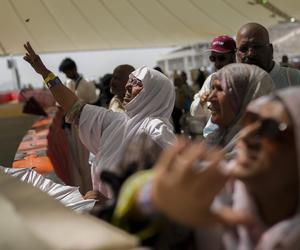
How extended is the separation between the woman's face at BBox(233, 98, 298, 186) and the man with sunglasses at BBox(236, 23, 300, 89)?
1888 mm

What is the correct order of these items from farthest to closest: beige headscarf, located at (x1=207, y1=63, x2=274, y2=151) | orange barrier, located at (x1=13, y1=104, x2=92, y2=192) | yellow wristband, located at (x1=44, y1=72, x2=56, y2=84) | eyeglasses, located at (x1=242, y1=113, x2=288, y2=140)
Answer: orange barrier, located at (x1=13, y1=104, x2=92, y2=192), yellow wristband, located at (x1=44, y1=72, x2=56, y2=84), beige headscarf, located at (x1=207, y1=63, x2=274, y2=151), eyeglasses, located at (x1=242, y1=113, x2=288, y2=140)

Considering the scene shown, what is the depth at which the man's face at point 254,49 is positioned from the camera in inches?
114

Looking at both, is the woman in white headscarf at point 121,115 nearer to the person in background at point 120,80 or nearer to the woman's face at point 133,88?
the woman's face at point 133,88

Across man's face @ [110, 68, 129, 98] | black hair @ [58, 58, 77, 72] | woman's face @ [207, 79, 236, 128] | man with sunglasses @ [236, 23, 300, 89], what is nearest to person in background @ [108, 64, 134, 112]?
man's face @ [110, 68, 129, 98]

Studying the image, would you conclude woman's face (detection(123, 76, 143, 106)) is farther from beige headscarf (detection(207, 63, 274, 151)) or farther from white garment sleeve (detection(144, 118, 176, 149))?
beige headscarf (detection(207, 63, 274, 151))

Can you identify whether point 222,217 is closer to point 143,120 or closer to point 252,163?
point 252,163

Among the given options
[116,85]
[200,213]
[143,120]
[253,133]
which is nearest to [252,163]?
[253,133]

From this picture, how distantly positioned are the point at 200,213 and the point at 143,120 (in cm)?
178

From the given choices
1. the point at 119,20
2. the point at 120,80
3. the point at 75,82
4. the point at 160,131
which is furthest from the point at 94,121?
the point at 119,20

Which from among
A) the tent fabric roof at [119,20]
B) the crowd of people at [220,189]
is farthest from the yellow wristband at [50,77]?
the tent fabric roof at [119,20]

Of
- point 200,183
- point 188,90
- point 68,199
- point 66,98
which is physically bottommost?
point 188,90

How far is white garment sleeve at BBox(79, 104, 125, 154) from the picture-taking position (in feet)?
8.95

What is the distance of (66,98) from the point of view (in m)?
2.73

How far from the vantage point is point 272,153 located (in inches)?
40.6
